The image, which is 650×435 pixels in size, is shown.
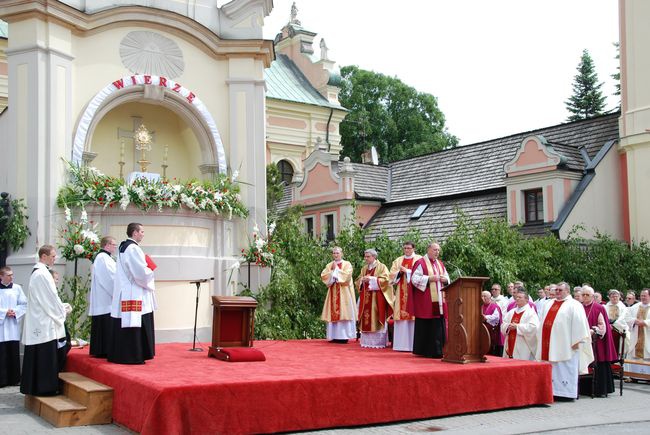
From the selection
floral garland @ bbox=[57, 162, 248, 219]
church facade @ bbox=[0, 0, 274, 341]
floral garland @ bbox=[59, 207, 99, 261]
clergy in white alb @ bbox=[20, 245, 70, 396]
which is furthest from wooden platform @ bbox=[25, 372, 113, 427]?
floral garland @ bbox=[57, 162, 248, 219]

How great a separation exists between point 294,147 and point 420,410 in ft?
84.4

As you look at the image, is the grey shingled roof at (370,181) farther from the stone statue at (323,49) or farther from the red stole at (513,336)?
the red stole at (513,336)

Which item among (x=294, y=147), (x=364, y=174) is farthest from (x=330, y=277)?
(x=294, y=147)

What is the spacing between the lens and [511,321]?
484 inches

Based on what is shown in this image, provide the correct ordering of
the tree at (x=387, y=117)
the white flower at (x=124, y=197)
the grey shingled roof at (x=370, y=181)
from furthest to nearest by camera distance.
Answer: the tree at (x=387, y=117), the grey shingled roof at (x=370, y=181), the white flower at (x=124, y=197)

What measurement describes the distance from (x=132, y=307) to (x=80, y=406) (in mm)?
1548

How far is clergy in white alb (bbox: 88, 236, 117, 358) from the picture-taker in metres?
10.4

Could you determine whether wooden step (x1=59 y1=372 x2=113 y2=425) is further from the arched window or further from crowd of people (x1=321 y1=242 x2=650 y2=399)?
the arched window

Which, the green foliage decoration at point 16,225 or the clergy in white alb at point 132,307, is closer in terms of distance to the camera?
the clergy in white alb at point 132,307

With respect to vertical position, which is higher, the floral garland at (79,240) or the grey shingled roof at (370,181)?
the grey shingled roof at (370,181)

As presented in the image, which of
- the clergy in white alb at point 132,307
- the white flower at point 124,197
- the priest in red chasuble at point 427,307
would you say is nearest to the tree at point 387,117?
the white flower at point 124,197

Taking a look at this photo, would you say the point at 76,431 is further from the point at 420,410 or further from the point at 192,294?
the point at 192,294

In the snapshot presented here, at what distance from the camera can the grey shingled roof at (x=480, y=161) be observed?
23.6 m

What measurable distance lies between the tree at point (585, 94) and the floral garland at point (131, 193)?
1375 inches
